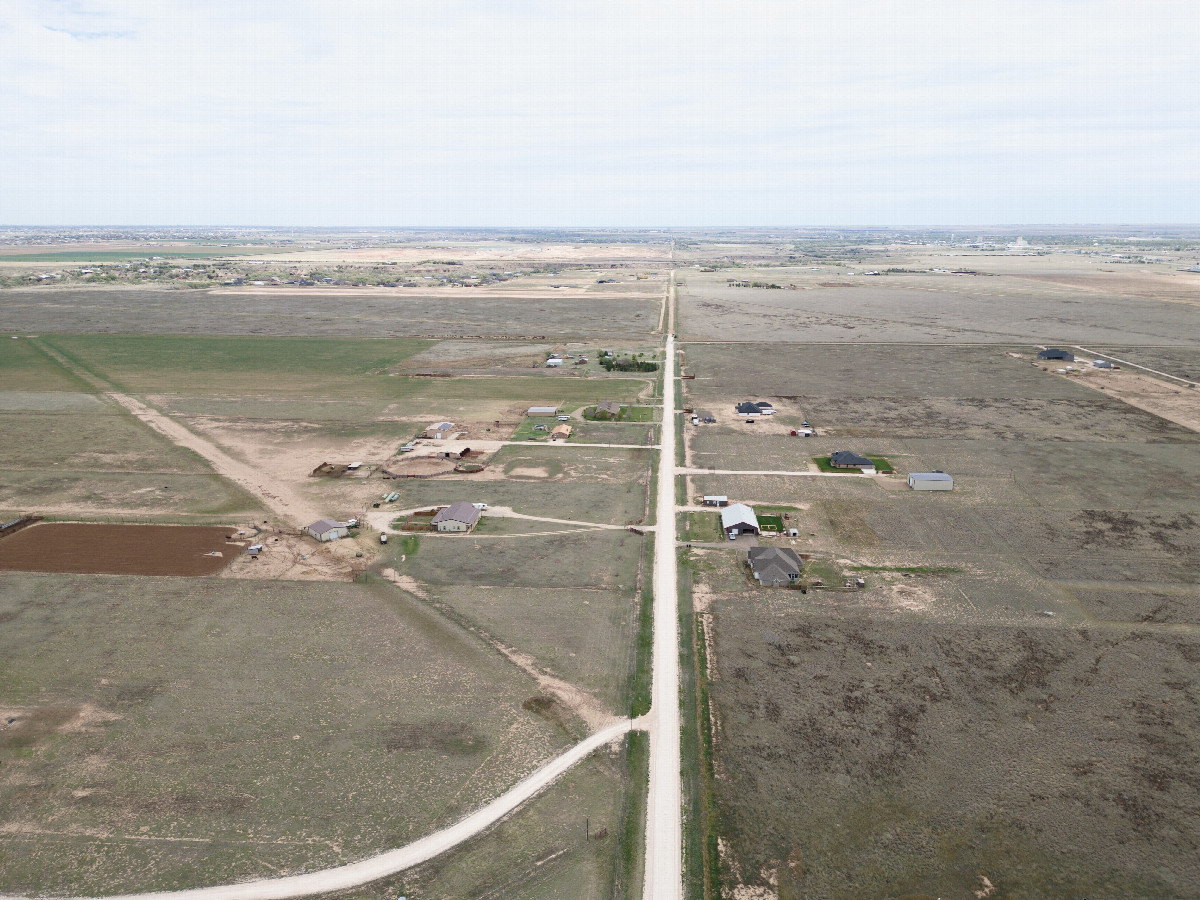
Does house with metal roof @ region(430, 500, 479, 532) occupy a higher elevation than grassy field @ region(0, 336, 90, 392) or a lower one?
lower

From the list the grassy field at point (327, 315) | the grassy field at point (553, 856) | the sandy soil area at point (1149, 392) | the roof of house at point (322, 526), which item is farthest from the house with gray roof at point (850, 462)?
the grassy field at point (327, 315)

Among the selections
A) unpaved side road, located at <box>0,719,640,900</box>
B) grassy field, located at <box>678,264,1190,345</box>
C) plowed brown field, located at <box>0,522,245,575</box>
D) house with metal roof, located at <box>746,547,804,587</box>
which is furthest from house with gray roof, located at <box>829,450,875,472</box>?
grassy field, located at <box>678,264,1190,345</box>

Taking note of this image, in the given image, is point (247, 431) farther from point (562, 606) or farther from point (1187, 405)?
point (1187, 405)

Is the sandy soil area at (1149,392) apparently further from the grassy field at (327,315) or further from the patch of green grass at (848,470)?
the grassy field at (327,315)

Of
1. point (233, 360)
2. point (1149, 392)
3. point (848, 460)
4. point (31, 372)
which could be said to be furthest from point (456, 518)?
point (1149, 392)

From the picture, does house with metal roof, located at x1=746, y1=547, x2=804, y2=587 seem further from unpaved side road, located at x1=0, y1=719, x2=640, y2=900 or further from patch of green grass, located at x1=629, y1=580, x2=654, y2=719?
unpaved side road, located at x1=0, y1=719, x2=640, y2=900
